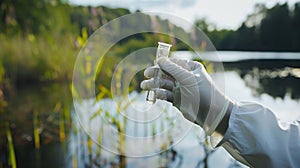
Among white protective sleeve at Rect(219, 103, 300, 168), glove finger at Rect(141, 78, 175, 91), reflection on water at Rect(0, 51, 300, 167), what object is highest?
glove finger at Rect(141, 78, 175, 91)

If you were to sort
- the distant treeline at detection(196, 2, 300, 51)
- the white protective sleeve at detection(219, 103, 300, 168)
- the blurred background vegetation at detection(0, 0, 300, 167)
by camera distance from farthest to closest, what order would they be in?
the distant treeline at detection(196, 2, 300, 51)
the blurred background vegetation at detection(0, 0, 300, 167)
the white protective sleeve at detection(219, 103, 300, 168)

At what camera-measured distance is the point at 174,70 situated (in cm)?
56

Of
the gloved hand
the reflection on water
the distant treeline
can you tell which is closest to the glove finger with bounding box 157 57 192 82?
the gloved hand

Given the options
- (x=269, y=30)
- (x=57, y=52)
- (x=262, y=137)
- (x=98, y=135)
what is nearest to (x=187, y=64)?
(x=262, y=137)

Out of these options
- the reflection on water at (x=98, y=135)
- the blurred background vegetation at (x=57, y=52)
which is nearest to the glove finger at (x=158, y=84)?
the reflection on water at (x=98, y=135)

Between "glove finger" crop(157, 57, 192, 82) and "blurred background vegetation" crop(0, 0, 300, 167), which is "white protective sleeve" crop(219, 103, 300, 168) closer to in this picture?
"glove finger" crop(157, 57, 192, 82)

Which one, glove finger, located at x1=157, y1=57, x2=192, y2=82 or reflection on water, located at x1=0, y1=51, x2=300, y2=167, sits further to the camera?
reflection on water, located at x1=0, y1=51, x2=300, y2=167

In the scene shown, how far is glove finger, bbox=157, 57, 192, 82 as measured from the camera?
0.56 meters

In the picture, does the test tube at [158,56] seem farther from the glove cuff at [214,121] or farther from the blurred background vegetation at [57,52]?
the blurred background vegetation at [57,52]

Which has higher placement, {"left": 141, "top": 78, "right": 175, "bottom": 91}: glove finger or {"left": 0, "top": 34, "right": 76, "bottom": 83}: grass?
{"left": 141, "top": 78, "right": 175, "bottom": 91}: glove finger

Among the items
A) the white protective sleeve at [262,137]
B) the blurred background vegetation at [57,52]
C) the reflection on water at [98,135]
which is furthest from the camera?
the blurred background vegetation at [57,52]

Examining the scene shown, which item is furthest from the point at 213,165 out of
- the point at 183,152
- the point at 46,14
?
the point at 46,14

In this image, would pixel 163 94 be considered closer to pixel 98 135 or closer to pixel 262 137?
pixel 262 137

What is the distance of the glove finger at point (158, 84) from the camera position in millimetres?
586
